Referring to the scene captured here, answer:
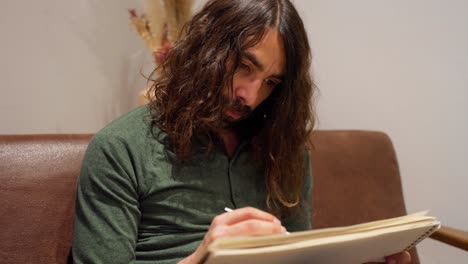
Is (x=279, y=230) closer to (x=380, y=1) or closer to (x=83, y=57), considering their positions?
(x=83, y=57)

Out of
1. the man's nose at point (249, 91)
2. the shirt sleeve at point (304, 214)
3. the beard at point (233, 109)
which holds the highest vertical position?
the man's nose at point (249, 91)

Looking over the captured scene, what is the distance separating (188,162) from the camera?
2.52 feet

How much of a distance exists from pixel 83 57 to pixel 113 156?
61 cm

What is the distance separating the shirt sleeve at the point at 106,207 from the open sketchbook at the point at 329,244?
300 mm

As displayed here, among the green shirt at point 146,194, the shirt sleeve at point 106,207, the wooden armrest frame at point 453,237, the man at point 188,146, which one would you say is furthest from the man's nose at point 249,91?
the wooden armrest frame at point 453,237

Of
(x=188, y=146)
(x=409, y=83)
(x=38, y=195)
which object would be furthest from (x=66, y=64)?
(x=409, y=83)

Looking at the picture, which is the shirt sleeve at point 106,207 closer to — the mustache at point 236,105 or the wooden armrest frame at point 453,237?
the mustache at point 236,105

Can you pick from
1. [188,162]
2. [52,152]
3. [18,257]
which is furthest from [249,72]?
[18,257]

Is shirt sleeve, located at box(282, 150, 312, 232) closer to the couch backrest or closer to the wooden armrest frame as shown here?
the wooden armrest frame

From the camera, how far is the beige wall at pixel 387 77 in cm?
125

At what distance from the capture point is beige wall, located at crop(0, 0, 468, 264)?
125 cm

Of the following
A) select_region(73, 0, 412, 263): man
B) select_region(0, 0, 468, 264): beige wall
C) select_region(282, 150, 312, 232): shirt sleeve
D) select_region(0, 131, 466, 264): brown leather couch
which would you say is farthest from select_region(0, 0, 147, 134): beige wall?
select_region(282, 150, 312, 232): shirt sleeve

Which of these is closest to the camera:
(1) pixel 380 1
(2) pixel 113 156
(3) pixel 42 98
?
(2) pixel 113 156

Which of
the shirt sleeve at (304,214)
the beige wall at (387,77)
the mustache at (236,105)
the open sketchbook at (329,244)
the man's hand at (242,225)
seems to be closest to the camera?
the open sketchbook at (329,244)
